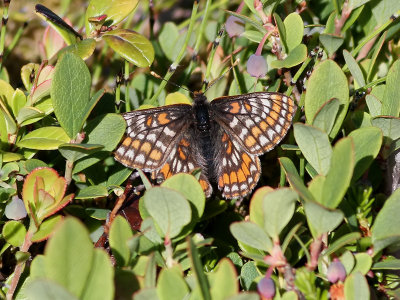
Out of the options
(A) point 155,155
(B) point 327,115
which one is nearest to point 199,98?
(A) point 155,155

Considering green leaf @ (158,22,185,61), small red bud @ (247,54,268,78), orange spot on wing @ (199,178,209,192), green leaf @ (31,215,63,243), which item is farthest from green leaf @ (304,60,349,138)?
green leaf @ (158,22,185,61)

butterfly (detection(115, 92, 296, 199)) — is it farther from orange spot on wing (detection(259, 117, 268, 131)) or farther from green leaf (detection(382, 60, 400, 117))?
green leaf (detection(382, 60, 400, 117))

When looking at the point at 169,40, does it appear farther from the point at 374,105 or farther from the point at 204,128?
the point at 374,105

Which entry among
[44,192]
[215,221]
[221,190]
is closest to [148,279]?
[44,192]

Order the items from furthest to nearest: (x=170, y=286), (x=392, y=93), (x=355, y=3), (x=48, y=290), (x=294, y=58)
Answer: (x=355, y=3) < (x=294, y=58) < (x=392, y=93) < (x=170, y=286) < (x=48, y=290)

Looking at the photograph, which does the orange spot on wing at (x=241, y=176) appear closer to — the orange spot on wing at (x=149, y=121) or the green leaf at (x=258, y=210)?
the orange spot on wing at (x=149, y=121)
